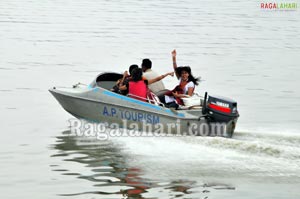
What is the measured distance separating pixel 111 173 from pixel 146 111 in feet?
8.54

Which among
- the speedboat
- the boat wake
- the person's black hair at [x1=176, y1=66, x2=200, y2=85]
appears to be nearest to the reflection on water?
the boat wake

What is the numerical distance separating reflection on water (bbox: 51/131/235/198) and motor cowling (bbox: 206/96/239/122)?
82.3 inches

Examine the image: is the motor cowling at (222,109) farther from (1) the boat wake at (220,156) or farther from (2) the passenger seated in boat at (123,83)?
(2) the passenger seated in boat at (123,83)

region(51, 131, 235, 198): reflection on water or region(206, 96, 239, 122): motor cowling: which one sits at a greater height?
region(206, 96, 239, 122): motor cowling

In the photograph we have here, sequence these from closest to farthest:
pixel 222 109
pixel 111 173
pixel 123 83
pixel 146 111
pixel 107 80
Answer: pixel 111 173 → pixel 222 109 → pixel 146 111 → pixel 123 83 → pixel 107 80

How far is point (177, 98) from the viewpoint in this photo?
16.9 metres

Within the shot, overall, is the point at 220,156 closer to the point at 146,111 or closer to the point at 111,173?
the point at 111,173

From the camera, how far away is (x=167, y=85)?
25734 millimetres

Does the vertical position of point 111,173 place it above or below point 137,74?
below

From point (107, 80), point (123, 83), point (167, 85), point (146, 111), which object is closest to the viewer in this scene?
point (146, 111)

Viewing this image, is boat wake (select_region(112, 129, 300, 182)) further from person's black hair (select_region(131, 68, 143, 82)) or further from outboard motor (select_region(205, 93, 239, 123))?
person's black hair (select_region(131, 68, 143, 82))

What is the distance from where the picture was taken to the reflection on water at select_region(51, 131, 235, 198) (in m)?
12.8

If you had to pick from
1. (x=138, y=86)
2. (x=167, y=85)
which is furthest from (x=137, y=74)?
(x=167, y=85)

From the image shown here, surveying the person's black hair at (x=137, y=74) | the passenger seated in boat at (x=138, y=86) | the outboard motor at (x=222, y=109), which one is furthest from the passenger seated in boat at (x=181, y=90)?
the outboard motor at (x=222, y=109)
